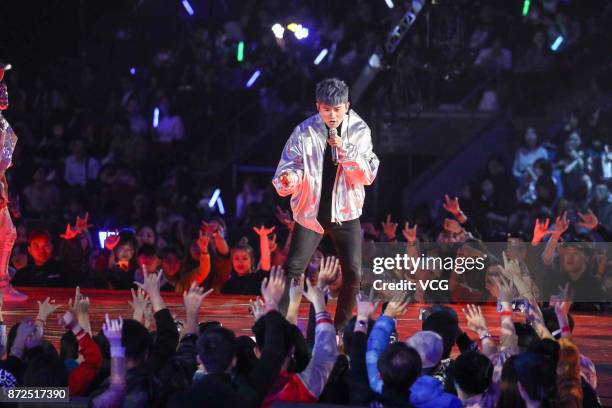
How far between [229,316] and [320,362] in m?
3.98

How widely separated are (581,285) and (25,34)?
911cm

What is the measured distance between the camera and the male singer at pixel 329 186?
6.98 meters

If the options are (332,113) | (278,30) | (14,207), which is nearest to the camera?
(332,113)

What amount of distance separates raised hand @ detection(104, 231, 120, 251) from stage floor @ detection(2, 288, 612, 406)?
551 mm

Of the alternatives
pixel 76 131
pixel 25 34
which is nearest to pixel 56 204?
pixel 76 131

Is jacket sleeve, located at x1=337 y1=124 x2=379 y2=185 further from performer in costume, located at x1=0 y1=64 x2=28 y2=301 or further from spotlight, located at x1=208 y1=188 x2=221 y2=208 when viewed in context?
spotlight, located at x1=208 y1=188 x2=221 y2=208

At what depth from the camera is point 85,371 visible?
204 inches

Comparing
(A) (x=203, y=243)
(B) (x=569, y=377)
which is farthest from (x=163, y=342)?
(A) (x=203, y=243)

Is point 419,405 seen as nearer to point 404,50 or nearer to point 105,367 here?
point 105,367

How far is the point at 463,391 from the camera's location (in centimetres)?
500

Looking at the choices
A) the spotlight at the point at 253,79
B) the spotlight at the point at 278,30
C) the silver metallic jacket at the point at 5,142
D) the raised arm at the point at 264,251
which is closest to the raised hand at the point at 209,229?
the raised arm at the point at 264,251

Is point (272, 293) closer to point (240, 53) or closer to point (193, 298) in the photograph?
point (193, 298)

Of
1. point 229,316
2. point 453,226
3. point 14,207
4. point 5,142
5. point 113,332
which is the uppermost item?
point 5,142

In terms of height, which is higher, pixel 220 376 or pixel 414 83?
pixel 414 83
